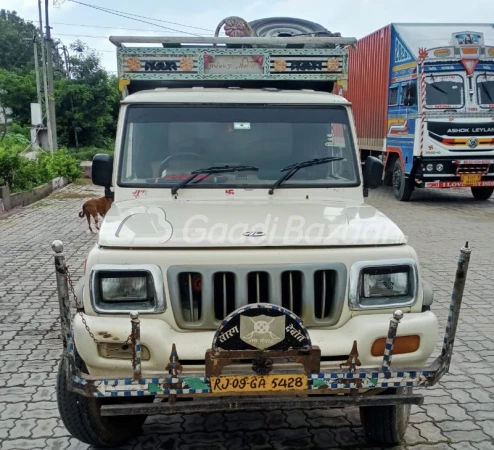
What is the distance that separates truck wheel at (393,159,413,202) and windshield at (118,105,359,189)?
10.2 metres

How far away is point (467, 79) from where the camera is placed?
502 inches

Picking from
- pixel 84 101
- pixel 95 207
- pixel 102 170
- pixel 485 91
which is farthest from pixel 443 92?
pixel 84 101

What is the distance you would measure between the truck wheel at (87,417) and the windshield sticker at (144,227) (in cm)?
71

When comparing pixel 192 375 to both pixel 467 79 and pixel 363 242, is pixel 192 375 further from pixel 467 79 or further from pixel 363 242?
pixel 467 79

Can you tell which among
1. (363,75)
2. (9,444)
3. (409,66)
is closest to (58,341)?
(9,444)

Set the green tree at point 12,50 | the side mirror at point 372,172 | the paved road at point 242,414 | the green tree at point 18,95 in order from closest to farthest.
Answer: the paved road at point 242,414, the side mirror at point 372,172, the green tree at point 18,95, the green tree at point 12,50

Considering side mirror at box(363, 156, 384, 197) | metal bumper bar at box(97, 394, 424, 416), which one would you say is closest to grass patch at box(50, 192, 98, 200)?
side mirror at box(363, 156, 384, 197)

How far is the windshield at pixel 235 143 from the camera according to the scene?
414 cm

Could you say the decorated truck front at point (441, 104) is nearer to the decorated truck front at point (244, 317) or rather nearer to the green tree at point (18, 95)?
the decorated truck front at point (244, 317)

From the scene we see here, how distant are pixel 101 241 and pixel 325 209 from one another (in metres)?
1.44

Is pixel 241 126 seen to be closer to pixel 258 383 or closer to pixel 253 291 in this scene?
pixel 253 291

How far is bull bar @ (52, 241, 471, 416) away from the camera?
2.67 m

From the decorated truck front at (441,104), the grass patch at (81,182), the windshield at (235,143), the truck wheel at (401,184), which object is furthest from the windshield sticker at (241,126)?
the grass patch at (81,182)

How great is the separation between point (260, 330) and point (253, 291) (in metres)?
0.28
